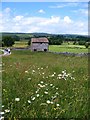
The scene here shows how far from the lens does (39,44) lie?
256 feet

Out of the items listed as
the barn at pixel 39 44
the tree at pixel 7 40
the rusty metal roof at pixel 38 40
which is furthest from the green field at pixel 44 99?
the rusty metal roof at pixel 38 40

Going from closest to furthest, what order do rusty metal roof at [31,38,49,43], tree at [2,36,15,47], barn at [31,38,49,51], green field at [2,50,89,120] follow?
green field at [2,50,89,120] < tree at [2,36,15,47] < barn at [31,38,49,51] < rusty metal roof at [31,38,49,43]

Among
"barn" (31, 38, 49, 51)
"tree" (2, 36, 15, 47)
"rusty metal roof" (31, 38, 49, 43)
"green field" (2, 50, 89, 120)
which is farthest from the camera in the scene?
"rusty metal roof" (31, 38, 49, 43)

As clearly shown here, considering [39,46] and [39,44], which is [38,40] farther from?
[39,46]

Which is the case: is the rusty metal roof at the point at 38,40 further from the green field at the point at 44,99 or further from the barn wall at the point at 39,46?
the green field at the point at 44,99

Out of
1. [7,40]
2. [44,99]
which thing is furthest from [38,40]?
[44,99]

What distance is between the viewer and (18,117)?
5.39 meters

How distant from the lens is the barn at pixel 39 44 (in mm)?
74569

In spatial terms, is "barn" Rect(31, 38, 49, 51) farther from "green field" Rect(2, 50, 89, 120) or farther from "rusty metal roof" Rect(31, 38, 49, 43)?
"green field" Rect(2, 50, 89, 120)

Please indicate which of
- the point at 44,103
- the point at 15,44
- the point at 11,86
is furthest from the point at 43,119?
the point at 15,44

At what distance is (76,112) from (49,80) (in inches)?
120

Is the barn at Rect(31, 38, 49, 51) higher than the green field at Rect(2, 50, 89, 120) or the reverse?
the reverse

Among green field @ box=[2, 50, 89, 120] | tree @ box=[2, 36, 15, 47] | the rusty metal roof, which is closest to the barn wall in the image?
the rusty metal roof

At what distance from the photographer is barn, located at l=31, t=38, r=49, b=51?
74.6 metres
